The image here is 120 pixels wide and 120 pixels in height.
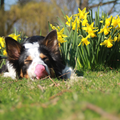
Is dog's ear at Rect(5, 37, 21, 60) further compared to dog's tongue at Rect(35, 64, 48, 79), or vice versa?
dog's ear at Rect(5, 37, 21, 60)

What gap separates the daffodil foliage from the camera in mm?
3490

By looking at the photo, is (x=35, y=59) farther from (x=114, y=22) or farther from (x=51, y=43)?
(x=114, y=22)

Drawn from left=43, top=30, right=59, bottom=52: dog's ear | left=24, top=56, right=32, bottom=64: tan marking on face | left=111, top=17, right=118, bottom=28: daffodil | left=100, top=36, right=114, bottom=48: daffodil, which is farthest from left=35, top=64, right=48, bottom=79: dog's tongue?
left=111, top=17, right=118, bottom=28: daffodil

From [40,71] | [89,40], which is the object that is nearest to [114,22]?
[89,40]

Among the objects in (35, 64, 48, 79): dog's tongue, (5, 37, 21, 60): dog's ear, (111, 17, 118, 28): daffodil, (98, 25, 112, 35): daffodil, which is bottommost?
(35, 64, 48, 79): dog's tongue

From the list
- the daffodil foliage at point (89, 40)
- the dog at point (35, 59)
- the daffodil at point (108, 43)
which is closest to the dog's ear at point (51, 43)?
the dog at point (35, 59)

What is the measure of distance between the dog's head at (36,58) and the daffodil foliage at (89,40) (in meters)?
0.36

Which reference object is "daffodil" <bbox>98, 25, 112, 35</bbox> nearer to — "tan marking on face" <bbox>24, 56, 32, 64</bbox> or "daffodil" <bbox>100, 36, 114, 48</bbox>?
"daffodil" <bbox>100, 36, 114, 48</bbox>

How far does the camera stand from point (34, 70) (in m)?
2.71

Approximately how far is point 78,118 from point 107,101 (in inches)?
9.5

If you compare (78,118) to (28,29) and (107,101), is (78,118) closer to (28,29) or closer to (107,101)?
(107,101)

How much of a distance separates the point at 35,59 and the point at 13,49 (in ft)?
2.36

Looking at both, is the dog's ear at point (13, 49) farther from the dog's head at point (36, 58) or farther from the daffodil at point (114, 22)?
the daffodil at point (114, 22)

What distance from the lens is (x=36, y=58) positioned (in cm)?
291
